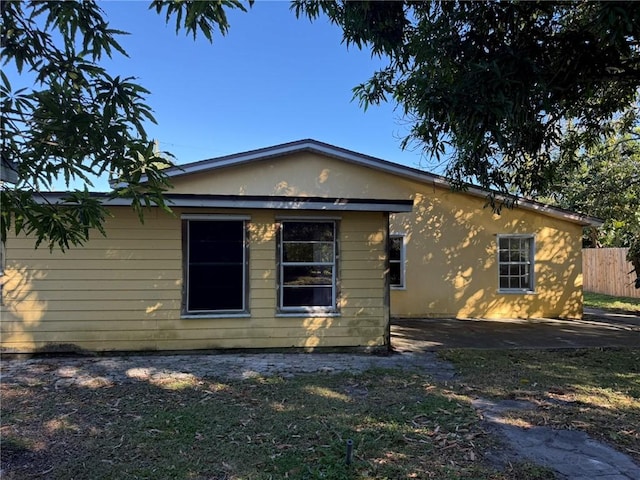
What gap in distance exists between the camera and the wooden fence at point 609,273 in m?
18.0

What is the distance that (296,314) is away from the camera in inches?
300

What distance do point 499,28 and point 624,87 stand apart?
269 cm

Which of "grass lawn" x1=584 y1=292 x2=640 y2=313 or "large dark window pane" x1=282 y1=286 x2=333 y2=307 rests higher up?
"large dark window pane" x1=282 y1=286 x2=333 y2=307

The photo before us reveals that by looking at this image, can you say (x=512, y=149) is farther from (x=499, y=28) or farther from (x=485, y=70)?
(x=485, y=70)

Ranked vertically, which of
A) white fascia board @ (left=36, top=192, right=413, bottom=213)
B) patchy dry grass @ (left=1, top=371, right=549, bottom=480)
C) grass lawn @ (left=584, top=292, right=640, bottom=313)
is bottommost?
patchy dry grass @ (left=1, top=371, right=549, bottom=480)

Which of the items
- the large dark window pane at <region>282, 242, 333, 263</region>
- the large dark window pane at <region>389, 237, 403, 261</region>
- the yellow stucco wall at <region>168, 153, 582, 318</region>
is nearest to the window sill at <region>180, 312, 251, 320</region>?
the large dark window pane at <region>282, 242, 333, 263</region>

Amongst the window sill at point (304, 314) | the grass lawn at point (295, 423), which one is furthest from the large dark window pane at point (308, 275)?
the grass lawn at point (295, 423)

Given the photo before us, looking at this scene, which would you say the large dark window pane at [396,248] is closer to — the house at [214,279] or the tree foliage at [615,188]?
the house at [214,279]

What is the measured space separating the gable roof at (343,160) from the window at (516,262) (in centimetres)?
104

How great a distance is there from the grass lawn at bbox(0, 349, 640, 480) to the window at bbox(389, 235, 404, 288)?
19.4ft

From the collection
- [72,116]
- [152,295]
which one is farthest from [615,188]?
[72,116]

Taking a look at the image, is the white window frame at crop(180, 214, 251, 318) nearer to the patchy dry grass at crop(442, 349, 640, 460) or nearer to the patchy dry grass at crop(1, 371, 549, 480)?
the patchy dry grass at crop(1, 371, 549, 480)

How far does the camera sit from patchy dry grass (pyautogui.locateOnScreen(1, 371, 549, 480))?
342 cm

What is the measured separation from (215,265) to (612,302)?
16.1 meters
